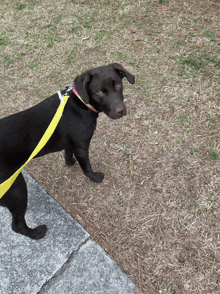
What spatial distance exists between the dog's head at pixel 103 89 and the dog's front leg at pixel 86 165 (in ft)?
2.10

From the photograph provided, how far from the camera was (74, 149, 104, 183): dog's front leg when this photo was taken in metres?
2.81

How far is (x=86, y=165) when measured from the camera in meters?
3.06

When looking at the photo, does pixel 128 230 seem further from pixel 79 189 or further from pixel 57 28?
pixel 57 28

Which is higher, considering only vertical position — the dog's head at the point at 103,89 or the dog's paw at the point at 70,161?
the dog's head at the point at 103,89

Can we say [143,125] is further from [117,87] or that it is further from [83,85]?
[83,85]

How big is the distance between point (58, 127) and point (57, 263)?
157 centimetres

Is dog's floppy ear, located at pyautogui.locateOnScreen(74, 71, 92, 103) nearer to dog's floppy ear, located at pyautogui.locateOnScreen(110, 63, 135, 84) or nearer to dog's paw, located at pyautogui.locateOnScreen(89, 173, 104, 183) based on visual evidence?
dog's floppy ear, located at pyautogui.locateOnScreen(110, 63, 135, 84)

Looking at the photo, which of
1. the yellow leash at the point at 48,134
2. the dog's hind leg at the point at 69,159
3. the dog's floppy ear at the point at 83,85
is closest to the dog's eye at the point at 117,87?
the dog's floppy ear at the point at 83,85

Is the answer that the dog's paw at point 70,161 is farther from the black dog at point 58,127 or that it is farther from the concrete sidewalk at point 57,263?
the concrete sidewalk at point 57,263

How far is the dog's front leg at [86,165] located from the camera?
2.81 meters

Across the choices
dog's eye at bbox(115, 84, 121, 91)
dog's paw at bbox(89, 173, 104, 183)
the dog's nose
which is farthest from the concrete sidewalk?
dog's eye at bbox(115, 84, 121, 91)

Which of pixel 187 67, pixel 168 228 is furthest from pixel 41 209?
pixel 187 67

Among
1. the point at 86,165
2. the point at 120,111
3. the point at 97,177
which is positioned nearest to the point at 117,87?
the point at 120,111

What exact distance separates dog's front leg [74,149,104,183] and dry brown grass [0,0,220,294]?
0.41 feet
